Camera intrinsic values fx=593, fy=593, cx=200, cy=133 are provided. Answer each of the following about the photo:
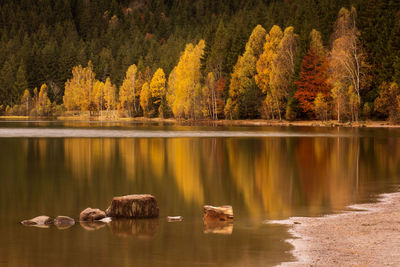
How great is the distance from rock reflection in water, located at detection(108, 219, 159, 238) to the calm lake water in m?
0.03

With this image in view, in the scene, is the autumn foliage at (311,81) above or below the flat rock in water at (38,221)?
above

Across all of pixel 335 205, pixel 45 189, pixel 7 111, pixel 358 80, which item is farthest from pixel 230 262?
pixel 7 111

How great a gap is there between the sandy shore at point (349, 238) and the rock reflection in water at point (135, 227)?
3.37 metres

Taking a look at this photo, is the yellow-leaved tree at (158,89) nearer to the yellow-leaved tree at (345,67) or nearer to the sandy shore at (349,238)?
the yellow-leaved tree at (345,67)

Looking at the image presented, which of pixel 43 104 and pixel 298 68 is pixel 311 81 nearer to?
pixel 298 68

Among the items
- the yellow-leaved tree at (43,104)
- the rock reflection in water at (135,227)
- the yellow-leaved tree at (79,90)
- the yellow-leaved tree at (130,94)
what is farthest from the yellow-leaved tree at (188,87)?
the rock reflection in water at (135,227)

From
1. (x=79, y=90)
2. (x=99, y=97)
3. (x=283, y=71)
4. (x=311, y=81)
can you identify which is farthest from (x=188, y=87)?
(x=79, y=90)

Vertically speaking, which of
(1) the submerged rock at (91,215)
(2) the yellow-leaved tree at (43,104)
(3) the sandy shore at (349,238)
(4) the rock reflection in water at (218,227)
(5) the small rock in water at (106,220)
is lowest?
(4) the rock reflection in water at (218,227)

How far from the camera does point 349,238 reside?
42.9 ft

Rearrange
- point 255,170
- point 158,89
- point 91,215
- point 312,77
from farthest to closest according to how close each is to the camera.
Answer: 1. point 158,89
2. point 312,77
3. point 255,170
4. point 91,215

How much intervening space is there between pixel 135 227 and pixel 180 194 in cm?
587

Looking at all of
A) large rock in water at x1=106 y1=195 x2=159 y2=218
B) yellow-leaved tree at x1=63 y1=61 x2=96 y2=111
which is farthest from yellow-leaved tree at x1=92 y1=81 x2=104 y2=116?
large rock in water at x1=106 y1=195 x2=159 y2=218

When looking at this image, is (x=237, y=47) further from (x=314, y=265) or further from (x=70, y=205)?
(x=314, y=265)

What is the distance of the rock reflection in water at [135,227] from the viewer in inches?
551
